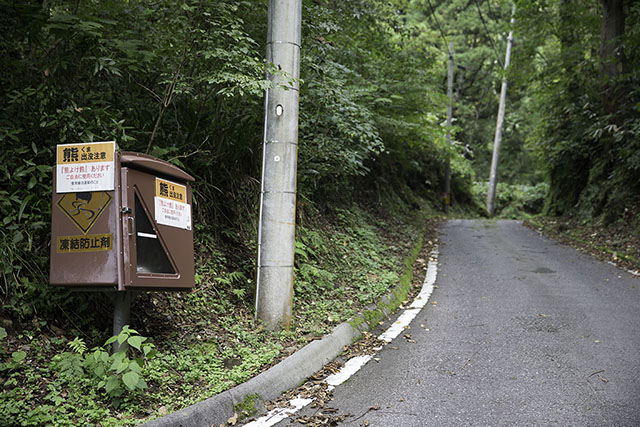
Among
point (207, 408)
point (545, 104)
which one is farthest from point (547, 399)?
point (545, 104)

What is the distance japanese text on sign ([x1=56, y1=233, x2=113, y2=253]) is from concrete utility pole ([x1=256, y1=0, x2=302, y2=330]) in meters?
2.10

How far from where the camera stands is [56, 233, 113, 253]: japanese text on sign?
3.71 meters

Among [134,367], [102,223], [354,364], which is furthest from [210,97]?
[134,367]

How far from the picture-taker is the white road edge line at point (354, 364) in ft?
12.7

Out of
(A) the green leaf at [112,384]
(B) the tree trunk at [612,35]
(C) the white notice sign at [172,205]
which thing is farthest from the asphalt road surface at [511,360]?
(B) the tree trunk at [612,35]

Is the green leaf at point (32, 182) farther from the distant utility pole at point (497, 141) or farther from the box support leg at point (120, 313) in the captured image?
the distant utility pole at point (497, 141)

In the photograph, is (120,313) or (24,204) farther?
(24,204)

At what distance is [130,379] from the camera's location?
11.4ft

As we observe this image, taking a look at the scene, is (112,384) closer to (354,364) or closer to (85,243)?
(85,243)

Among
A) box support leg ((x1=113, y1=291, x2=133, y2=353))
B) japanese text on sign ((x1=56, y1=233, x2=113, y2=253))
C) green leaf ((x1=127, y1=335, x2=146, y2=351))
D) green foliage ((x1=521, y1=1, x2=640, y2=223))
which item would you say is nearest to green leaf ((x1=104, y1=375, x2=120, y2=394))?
green leaf ((x1=127, y1=335, x2=146, y2=351))

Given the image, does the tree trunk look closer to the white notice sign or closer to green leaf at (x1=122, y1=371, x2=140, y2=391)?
the white notice sign

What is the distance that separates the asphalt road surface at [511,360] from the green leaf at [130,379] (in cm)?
110

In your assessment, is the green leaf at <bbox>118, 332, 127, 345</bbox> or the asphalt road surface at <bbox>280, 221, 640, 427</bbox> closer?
the green leaf at <bbox>118, 332, 127, 345</bbox>

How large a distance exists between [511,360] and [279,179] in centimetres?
302
